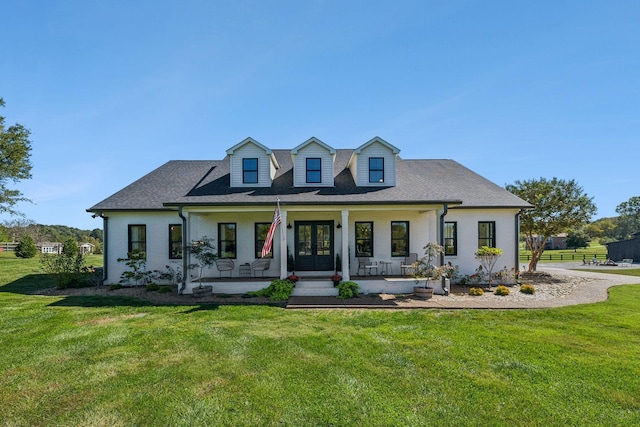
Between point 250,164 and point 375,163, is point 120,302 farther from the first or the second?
point 375,163

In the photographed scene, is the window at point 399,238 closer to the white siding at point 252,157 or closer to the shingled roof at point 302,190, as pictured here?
the shingled roof at point 302,190

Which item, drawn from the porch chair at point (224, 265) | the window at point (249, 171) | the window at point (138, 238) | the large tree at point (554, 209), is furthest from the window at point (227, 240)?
the large tree at point (554, 209)

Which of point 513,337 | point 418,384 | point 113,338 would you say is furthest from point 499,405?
point 113,338

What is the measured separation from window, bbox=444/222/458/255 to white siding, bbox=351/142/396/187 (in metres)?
3.68

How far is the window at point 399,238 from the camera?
14.0 metres

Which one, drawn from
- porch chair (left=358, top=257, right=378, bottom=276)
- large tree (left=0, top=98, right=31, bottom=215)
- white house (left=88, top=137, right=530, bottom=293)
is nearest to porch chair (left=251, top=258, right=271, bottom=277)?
white house (left=88, top=137, right=530, bottom=293)

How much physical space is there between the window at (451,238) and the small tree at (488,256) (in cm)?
101

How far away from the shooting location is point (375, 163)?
1374 centimetres

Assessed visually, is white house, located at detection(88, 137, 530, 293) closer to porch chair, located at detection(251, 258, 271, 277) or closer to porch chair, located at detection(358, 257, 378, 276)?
porch chair, located at detection(358, 257, 378, 276)

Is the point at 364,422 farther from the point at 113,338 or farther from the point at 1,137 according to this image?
the point at 1,137

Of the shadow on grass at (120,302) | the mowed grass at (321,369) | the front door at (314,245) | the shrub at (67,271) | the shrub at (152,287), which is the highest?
the front door at (314,245)

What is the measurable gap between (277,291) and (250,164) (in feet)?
20.0

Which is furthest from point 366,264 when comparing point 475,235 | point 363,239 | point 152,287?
point 152,287

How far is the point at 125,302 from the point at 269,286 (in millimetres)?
5189
